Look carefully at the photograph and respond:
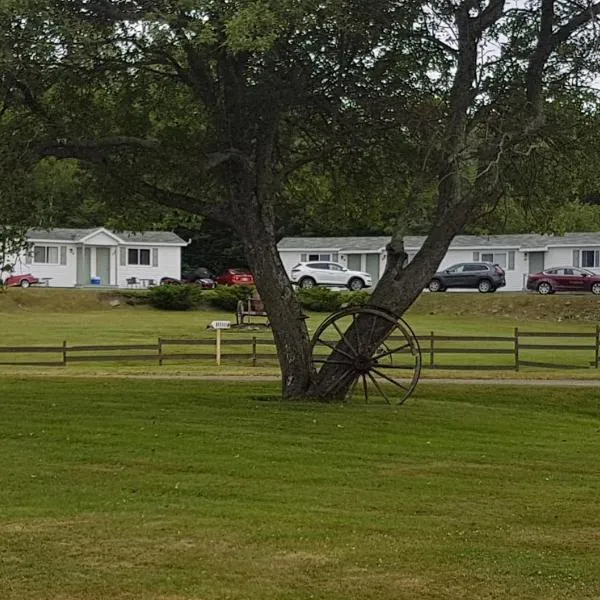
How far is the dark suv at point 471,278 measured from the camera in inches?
2064

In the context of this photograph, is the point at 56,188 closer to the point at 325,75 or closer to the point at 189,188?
the point at 189,188

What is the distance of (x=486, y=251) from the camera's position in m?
60.2

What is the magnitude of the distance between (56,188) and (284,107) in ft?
16.0

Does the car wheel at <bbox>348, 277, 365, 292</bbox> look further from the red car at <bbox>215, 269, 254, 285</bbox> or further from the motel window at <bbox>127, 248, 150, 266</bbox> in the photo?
the motel window at <bbox>127, 248, 150, 266</bbox>

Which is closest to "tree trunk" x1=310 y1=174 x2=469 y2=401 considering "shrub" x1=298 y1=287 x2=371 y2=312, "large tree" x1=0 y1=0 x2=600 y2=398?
"large tree" x1=0 y1=0 x2=600 y2=398

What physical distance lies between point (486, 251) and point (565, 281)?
986 centimetres

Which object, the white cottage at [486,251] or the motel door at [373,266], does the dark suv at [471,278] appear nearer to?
the white cottage at [486,251]

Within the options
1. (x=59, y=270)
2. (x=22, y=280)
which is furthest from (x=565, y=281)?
(x=59, y=270)

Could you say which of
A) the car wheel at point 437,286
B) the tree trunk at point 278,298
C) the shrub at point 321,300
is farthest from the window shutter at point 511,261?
the tree trunk at point 278,298

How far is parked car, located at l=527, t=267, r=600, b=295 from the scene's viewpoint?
166 feet

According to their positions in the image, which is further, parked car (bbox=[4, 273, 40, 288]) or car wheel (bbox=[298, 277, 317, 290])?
car wheel (bbox=[298, 277, 317, 290])

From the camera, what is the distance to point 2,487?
9.75 metres

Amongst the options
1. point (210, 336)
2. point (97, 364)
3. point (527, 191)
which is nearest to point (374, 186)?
point (527, 191)

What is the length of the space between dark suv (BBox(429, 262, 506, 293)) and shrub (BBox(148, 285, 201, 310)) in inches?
461
